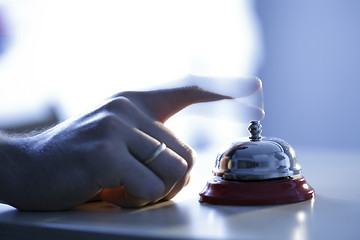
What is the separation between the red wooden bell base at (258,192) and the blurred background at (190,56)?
125 centimetres

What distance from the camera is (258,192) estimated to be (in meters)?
0.68

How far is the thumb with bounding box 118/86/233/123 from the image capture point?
30.7 inches

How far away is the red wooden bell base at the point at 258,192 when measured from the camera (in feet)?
2.20

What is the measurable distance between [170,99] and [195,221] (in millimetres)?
280

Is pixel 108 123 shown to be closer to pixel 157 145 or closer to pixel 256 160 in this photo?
pixel 157 145

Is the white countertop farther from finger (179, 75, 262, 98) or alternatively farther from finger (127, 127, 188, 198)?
finger (179, 75, 262, 98)

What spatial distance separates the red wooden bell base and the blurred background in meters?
1.25

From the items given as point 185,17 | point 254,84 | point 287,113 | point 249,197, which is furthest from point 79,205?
point 287,113

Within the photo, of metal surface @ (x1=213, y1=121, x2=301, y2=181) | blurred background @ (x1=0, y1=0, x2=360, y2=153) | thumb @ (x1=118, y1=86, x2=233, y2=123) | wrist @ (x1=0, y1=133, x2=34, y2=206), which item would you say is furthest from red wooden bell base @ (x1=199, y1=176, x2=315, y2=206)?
blurred background @ (x1=0, y1=0, x2=360, y2=153)

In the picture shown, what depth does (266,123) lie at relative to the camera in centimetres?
437

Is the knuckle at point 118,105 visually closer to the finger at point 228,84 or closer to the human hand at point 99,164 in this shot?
the human hand at point 99,164

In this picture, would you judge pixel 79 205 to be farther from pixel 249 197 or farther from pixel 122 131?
pixel 249 197

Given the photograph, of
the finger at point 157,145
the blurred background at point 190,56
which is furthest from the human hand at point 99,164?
the blurred background at point 190,56

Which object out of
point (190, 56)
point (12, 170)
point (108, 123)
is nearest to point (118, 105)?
point (108, 123)
